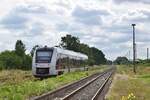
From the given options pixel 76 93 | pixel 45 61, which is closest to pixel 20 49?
pixel 45 61

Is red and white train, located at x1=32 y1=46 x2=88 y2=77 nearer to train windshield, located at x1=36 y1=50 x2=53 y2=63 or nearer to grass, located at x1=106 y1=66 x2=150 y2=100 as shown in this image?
train windshield, located at x1=36 y1=50 x2=53 y2=63

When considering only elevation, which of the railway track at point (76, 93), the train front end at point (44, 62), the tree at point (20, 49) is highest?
the tree at point (20, 49)

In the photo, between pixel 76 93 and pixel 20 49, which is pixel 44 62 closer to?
pixel 76 93

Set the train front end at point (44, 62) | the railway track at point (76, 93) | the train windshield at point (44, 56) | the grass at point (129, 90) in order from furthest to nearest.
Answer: the train windshield at point (44, 56) < the train front end at point (44, 62) < the railway track at point (76, 93) < the grass at point (129, 90)

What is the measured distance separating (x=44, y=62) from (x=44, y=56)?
609 millimetres

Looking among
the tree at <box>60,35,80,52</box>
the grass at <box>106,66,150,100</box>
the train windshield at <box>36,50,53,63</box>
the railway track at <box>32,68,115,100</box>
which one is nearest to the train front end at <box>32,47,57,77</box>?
the train windshield at <box>36,50,53,63</box>

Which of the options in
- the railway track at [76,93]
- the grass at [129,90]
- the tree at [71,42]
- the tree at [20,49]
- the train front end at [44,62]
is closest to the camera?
the grass at [129,90]

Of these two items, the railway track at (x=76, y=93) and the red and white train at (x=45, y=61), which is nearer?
the railway track at (x=76, y=93)

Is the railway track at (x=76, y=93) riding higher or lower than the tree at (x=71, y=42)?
lower

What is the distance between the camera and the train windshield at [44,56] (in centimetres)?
4462

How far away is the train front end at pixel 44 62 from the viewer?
44.4 metres

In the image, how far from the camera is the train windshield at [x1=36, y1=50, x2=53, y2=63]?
44.6 meters

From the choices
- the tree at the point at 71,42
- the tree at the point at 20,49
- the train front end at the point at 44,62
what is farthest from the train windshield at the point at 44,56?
the tree at the point at 71,42

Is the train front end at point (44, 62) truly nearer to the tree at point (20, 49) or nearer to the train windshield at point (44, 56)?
the train windshield at point (44, 56)
